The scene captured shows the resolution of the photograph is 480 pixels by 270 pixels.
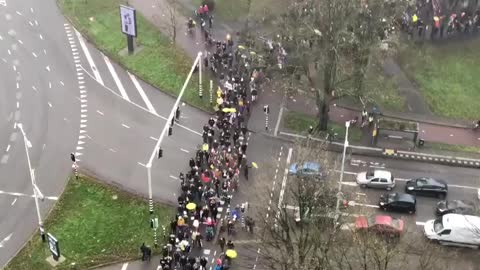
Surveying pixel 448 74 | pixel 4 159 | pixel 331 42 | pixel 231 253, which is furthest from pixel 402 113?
pixel 4 159

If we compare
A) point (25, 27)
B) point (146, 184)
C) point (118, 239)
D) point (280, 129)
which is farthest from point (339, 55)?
point (25, 27)

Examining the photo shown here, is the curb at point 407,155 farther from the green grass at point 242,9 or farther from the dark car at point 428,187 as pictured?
the green grass at point 242,9

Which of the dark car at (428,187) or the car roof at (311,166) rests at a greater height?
the dark car at (428,187)

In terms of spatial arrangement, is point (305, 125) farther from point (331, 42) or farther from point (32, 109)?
point (32, 109)

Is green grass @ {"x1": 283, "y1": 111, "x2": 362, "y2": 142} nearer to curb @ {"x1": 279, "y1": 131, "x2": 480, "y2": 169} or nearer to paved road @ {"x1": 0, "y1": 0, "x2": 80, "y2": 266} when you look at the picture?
curb @ {"x1": 279, "y1": 131, "x2": 480, "y2": 169}

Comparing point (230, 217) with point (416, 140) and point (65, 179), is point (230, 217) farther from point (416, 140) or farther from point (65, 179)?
point (416, 140)

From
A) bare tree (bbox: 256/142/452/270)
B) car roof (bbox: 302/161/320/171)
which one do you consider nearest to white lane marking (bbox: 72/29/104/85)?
bare tree (bbox: 256/142/452/270)

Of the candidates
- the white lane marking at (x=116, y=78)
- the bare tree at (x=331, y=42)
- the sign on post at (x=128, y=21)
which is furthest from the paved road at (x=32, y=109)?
the bare tree at (x=331, y=42)
